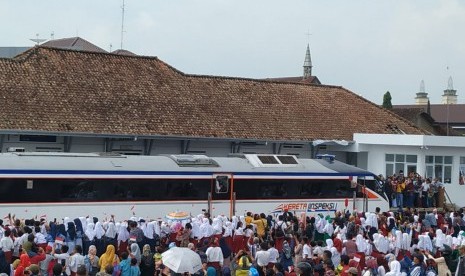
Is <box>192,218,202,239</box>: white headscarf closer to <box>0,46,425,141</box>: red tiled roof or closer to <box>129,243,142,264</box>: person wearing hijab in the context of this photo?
<box>129,243,142,264</box>: person wearing hijab

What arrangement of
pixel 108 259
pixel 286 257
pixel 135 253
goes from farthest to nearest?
pixel 286 257 → pixel 135 253 → pixel 108 259

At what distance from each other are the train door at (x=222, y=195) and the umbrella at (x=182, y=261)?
1130cm

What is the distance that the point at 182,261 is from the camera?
577 inches

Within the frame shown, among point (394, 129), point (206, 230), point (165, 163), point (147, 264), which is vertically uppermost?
point (394, 129)

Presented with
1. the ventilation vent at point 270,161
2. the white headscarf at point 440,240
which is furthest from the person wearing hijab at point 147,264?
the ventilation vent at point 270,161


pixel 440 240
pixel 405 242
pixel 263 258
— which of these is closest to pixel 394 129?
pixel 440 240

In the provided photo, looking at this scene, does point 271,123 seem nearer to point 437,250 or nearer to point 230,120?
point 230,120

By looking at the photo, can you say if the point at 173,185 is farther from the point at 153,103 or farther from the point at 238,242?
the point at 153,103

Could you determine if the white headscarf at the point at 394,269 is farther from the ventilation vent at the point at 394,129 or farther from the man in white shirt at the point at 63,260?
the ventilation vent at the point at 394,129

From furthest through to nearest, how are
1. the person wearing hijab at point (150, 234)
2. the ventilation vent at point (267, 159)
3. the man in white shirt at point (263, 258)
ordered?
the ventilation vent at point (267, 159)
the person wearing hijab at point (150, 234)
the man in white shirt at point (263, 258)

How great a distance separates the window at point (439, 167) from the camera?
37.7 meters

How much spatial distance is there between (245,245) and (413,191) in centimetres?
1395

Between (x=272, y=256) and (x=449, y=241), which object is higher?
(x=449, y=241)

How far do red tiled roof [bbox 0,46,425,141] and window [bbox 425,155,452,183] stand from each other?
399 centimetres
